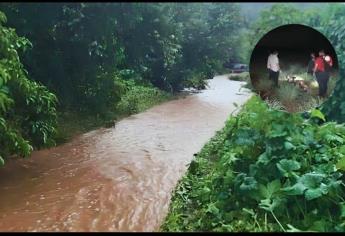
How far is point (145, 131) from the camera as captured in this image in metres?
12.0

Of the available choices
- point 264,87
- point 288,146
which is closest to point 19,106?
point 288,146

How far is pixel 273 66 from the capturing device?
143 inches

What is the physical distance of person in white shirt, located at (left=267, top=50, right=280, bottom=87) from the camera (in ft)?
11.8

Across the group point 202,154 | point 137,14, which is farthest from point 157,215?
point 137,14

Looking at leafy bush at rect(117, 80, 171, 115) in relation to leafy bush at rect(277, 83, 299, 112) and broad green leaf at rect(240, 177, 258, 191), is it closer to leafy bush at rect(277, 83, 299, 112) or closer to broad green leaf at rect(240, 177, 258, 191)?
broad green leaf at rect(240, 177, 258, 191)

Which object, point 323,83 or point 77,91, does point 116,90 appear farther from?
point 323,83

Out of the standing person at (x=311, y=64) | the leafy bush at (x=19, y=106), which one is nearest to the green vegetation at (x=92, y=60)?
the leafy bush at (x=19, y=106)

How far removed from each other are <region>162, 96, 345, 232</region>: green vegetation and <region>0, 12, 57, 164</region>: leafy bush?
2454mm

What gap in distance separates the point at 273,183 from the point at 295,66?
64.4 inches

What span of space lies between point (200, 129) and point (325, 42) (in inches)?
352

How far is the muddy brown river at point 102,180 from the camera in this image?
19.3ft

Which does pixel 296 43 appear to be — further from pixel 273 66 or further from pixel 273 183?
pixel 273 183

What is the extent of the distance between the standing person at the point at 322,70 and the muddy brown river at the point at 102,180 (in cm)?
274

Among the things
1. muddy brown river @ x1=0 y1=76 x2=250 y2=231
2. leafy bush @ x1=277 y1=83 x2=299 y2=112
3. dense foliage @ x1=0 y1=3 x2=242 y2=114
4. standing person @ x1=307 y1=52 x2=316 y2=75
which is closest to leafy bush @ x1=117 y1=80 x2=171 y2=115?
dense foliage @ x1=0 y1=3 x2=242 y2=114
